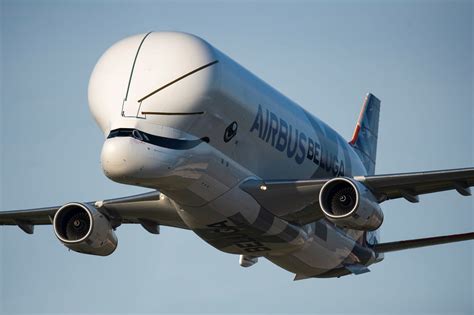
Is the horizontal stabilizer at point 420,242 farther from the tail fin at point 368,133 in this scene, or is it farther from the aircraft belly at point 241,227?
the aircraft belly at point 241,227

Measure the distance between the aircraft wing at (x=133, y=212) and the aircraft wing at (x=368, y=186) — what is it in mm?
3341

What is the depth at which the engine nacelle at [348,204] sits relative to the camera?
37.8 metres

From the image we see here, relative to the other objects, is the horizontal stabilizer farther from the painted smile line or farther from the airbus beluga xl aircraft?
the painted smile line

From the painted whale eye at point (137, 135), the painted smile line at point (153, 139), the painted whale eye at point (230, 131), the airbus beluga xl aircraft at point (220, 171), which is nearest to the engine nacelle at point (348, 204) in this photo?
the airbus beluga xl aircraft at point (220, 171)

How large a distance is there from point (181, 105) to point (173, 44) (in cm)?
207

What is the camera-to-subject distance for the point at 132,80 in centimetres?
3572

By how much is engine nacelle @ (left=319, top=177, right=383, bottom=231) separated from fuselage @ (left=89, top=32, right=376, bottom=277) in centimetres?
242

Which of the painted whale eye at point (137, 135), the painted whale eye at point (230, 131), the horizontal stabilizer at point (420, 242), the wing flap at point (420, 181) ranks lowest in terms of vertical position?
the horizontal stabilizer at point (420, 242)

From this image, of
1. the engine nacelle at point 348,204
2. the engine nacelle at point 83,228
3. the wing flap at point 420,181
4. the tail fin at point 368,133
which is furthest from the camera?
the tail fin at point 368,133

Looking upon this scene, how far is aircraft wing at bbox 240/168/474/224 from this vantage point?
3881cm

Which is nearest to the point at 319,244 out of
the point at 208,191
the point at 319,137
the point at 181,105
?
the point at 319,137

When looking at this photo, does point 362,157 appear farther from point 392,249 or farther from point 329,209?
point 329,209

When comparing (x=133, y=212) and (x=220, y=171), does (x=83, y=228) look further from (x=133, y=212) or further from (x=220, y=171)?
(x=220, y=171)

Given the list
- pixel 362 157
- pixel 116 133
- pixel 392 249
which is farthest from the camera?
pixel 362 157
